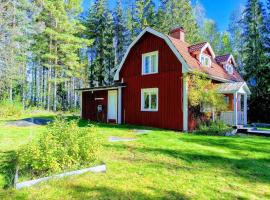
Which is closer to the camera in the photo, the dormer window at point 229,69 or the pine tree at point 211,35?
the dormer window at point 229,69

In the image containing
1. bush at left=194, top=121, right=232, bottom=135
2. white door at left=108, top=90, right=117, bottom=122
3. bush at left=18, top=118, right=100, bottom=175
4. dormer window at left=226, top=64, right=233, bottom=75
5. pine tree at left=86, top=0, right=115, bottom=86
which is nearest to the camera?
bush at left=18, top=118, right=100, bottom=175

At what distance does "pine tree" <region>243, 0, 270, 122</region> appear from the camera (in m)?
21.7

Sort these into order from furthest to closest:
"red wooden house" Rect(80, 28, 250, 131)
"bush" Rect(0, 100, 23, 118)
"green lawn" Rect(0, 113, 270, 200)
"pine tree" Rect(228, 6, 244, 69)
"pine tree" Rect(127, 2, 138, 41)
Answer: "pine tree" Rect(228, 6, 244, 69)
"pine tree" Rect(127, 2, 138, 41)
"bush" Rect(0, 100, 23, 118)
"red wooden house" Rect(80, 28, 250, 131)
"green lawn" Rect(0, 113, 270, 200)

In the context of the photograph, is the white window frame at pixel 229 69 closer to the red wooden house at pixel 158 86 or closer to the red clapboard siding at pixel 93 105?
the red wooden house at pixel 158 86

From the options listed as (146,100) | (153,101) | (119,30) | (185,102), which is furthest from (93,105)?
(119,30)

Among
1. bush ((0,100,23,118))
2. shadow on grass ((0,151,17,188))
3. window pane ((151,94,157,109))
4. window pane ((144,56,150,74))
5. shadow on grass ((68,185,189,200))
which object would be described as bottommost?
shadow on grass ((68,185,189,200))

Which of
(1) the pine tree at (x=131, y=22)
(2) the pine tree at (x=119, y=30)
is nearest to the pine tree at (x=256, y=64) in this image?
(1) the pine tree at (x=131, y=22)

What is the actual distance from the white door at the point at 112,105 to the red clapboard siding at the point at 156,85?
2.65 ft

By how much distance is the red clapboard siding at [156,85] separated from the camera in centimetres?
1345

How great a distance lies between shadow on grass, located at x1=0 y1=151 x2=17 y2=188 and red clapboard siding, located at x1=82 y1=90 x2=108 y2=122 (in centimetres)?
1125

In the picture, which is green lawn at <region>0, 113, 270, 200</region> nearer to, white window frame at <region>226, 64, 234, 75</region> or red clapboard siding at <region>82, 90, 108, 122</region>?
red clapboard siding at <region>82, 90, 108, 122</region>

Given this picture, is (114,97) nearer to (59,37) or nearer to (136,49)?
(136,49)

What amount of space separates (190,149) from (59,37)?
22.6 metres

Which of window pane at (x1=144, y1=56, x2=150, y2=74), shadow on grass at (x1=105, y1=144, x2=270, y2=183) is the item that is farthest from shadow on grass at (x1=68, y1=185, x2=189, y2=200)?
window pane at (x1=144, y1=56, x2=150, y2=74)
